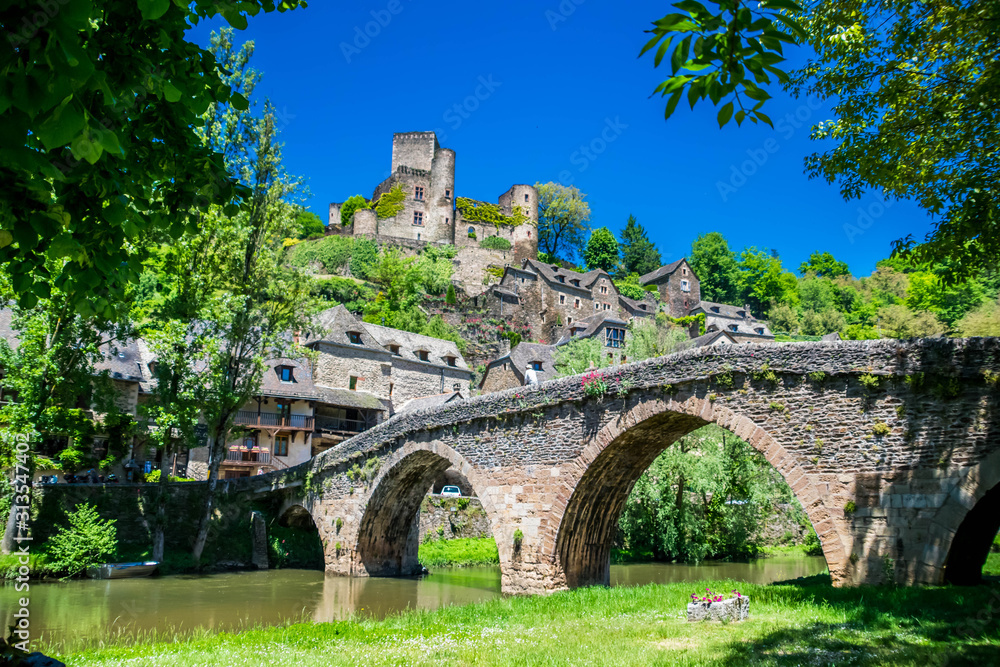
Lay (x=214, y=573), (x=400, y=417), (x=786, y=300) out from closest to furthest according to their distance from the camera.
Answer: (x=400, y=417) → (x=214, y=573) → (x=786, y=300)

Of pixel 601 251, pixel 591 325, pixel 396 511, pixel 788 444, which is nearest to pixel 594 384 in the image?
pixel 788 444

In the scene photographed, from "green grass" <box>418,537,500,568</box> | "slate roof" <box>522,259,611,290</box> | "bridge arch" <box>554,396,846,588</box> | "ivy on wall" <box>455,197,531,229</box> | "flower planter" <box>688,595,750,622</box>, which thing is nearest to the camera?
"flower planter" <box>688,595,750,622</box>

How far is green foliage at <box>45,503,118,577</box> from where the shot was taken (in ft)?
62.4

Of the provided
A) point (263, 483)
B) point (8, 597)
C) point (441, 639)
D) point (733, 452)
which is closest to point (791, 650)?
point (441, 639)

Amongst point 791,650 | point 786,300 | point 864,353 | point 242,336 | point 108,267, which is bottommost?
point 791,650

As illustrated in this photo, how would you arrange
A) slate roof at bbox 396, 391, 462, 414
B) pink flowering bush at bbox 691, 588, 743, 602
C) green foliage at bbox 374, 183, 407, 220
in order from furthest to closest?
green foliage at bbox 374, 183, 407, 220 → slate roof at bbox 396, 391, 462, 414 → pink flowering bush at bbox 691, 588, 743, 602

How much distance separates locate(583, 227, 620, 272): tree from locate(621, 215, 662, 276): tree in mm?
1176

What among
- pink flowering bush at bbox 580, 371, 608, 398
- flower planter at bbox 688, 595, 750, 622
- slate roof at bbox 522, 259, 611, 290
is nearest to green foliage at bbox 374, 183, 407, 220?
slate roof at bbox 522, 259, 611, 290

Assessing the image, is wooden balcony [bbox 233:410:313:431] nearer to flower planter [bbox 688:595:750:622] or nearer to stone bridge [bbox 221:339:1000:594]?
stone bridge [bbox 221:339:1000:594]

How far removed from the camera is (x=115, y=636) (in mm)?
11078

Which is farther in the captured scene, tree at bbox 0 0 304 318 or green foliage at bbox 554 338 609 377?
green foliage at bbox 554 338 609 377

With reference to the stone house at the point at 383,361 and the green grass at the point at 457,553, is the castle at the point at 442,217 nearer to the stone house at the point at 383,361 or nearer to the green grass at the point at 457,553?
the stone house at the point at 383,361

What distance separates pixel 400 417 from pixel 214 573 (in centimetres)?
857

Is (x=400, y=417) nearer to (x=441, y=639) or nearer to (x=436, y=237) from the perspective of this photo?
(x=441, y=639)
